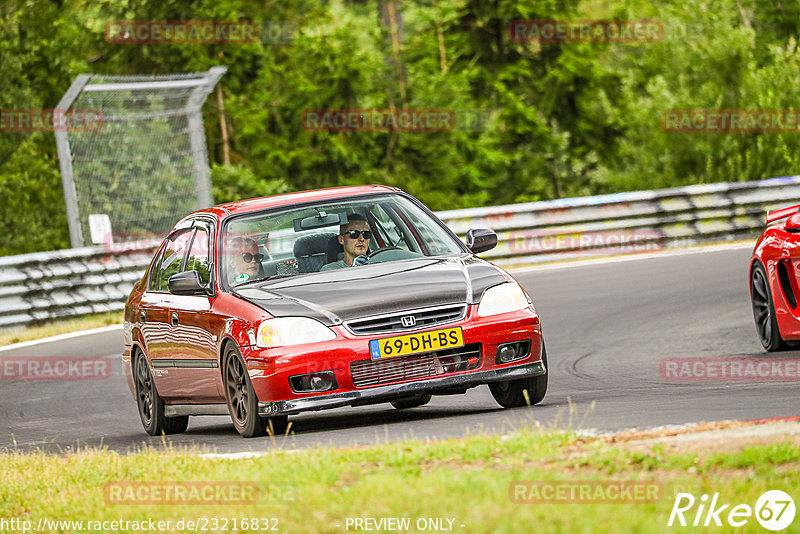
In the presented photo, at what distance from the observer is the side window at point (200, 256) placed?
9377 mm

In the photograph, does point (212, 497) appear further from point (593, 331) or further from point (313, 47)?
point (313, 47)

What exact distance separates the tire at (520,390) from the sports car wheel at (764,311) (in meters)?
2.35

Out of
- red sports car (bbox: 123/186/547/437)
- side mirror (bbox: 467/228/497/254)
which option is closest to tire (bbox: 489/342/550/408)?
red sports car (bbox: 123/186/547/437)

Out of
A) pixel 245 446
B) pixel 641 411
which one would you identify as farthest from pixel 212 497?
pixel 641 411

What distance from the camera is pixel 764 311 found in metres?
10.6

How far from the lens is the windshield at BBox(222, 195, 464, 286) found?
9.18m

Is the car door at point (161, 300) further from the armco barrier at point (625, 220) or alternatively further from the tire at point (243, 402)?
the armco barrier at point (625, 220)

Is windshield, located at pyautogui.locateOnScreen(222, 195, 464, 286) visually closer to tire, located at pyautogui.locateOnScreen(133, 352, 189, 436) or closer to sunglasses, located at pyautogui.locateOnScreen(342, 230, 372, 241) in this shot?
sunglasses, located at pyautogui.locateOnScreen(342, 230, 372, 241)

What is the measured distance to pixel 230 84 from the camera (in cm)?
3544

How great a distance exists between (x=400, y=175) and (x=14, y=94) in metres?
9.45
